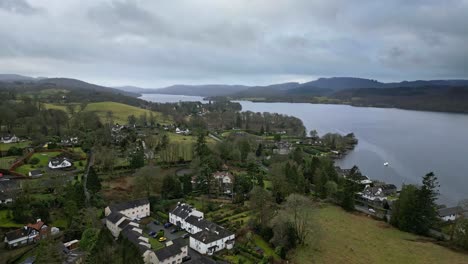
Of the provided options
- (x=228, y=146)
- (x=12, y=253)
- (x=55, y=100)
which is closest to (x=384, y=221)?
(x=228, y=146)

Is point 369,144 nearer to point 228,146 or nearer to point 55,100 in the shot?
point 228,146

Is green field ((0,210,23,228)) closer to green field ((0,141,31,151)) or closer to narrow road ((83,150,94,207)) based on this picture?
narrow road ((83,150,94,207))

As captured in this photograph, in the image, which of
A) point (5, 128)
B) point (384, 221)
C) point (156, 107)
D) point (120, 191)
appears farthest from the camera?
point (156, 107)

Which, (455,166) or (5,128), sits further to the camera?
(5,128)

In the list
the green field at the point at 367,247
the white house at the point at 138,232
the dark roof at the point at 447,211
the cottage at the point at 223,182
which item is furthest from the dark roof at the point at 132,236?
the dark roof at the point at 447,211

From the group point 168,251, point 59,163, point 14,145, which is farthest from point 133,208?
point 14,145

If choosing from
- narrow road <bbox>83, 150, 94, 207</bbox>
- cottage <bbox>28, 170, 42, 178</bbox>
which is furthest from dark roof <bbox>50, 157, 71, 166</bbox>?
narrow road <bbox>83, 150, 94, 207</bbox>
